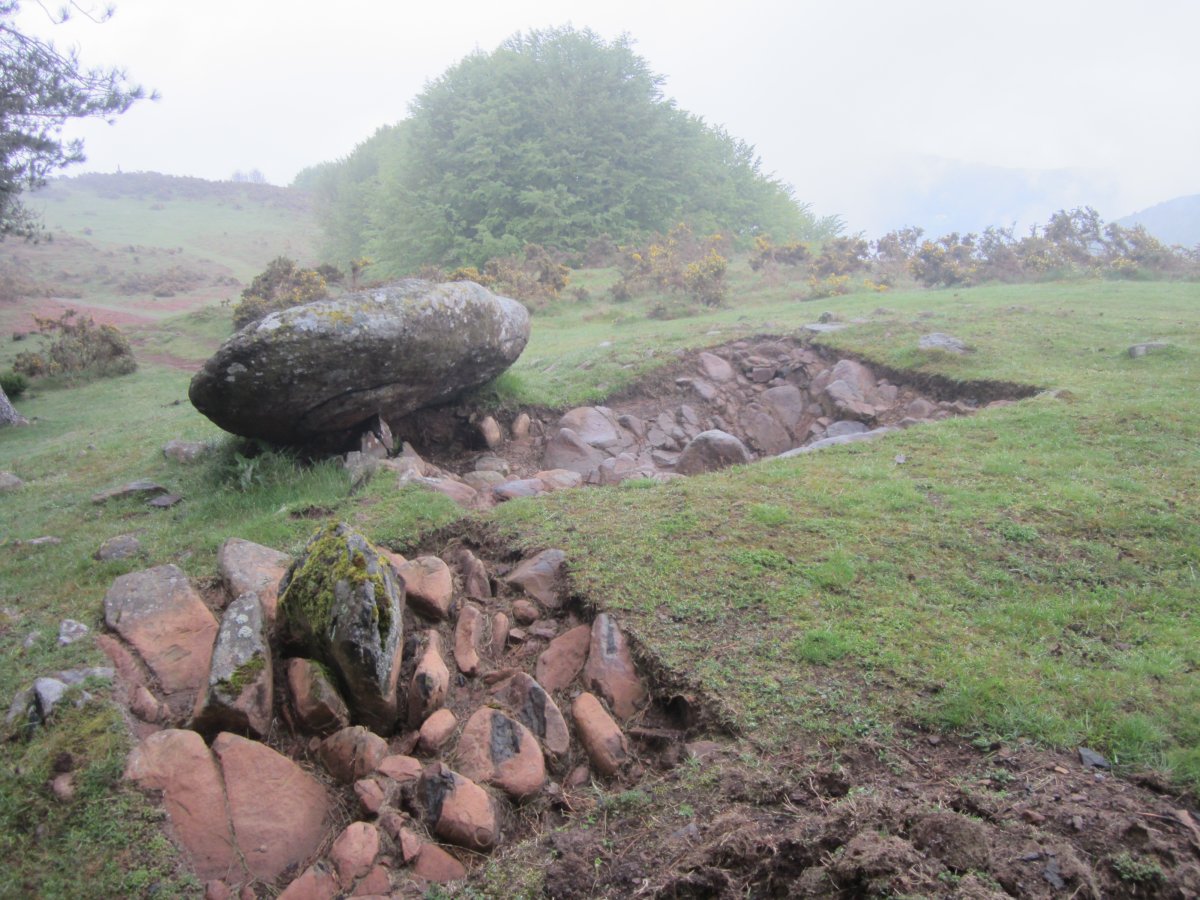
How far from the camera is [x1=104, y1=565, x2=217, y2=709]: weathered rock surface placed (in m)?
4.08

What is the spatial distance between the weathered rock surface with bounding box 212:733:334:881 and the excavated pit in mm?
3186

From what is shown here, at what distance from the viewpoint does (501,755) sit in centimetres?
364

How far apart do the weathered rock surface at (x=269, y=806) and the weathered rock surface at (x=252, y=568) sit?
→ 1047 millimetres

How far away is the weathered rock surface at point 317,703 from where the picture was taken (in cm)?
382

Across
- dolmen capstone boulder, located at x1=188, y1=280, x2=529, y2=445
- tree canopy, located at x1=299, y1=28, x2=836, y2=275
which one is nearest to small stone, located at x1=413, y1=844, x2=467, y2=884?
dolmen capstone boulder, located at x1=188, y1=280, x2=529, y2=445

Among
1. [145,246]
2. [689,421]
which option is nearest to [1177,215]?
[689,421]

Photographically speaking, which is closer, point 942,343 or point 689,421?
point 689,421

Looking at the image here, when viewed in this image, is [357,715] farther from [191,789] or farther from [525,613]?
[525,613]

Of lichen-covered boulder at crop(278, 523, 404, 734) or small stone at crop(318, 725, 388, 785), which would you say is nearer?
small stone at crop(318, 725, 388, 785)

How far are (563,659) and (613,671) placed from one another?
38 centimetres

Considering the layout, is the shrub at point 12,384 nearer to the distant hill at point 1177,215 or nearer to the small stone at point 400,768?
the small stone at point 400,768

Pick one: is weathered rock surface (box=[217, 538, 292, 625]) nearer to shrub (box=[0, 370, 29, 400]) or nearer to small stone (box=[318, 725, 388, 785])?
small stone (box=[318, 725, 388, 785])

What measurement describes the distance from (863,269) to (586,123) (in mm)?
15804

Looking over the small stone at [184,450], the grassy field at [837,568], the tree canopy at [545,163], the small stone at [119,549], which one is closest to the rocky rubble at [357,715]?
the grassy field at [837,568]
